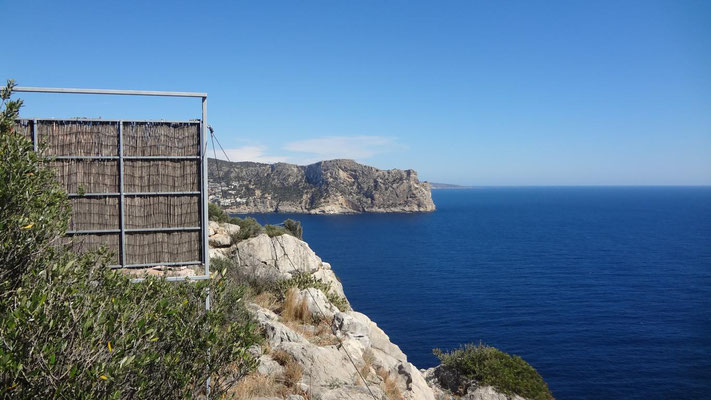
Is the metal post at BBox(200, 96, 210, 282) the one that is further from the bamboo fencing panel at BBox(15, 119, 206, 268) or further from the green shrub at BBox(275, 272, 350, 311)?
the green shrub at BBox(275, 272, 350, 311)

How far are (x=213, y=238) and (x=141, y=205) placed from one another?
34.1ft

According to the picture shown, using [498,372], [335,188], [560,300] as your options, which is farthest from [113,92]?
[335,188]

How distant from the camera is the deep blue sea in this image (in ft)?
103

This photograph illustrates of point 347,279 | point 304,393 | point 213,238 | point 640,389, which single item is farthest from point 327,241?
point 304,393

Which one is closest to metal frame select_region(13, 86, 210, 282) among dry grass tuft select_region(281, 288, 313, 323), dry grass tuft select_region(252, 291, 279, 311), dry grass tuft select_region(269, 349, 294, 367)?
dry grass tuft select_region(269, 349, 294, 367)

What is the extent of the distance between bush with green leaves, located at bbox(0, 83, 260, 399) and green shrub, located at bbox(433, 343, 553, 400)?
17.0m

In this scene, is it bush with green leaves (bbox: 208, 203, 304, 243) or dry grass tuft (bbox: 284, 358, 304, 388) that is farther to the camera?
bush with green leaves (bbox: 208, 203, 304, 243)

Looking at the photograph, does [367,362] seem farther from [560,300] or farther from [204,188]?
[560,300]

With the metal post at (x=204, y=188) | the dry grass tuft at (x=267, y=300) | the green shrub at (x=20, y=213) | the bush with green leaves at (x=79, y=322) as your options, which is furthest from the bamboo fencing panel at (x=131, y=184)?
the dry grass tuft at (x=267, y=300)

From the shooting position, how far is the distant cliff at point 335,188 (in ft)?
477

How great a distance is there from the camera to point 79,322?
3.77 metres

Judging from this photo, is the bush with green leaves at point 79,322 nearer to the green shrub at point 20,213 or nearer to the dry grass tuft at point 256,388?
the green shrub at point 20,213

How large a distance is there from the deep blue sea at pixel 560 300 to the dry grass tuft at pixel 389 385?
22.1 m

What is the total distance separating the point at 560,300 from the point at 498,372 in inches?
1200
